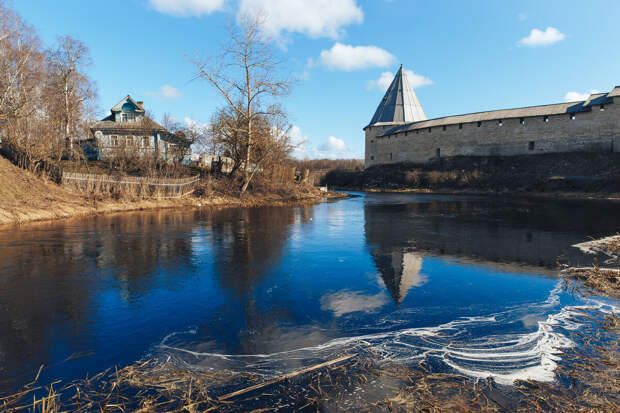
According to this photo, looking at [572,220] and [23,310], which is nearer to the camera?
[23,310]

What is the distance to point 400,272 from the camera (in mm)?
6203

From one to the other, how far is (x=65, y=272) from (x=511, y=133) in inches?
1626

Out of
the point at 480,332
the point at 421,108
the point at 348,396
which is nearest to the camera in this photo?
the point at 348,396

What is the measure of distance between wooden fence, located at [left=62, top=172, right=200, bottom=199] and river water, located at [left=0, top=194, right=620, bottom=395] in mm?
5918

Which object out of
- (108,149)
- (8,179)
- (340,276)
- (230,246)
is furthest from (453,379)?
(108,149)

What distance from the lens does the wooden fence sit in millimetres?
14828

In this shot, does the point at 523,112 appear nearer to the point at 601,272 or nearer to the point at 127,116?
the point at 601,272

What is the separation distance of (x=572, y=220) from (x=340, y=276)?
12.2 m

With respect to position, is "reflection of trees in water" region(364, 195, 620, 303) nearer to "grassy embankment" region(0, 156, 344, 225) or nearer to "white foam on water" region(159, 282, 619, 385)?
"white foam on water" region(159, 282, 619, 385)

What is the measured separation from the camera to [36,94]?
19281 millimetres

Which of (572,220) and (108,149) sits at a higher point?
(108,149)

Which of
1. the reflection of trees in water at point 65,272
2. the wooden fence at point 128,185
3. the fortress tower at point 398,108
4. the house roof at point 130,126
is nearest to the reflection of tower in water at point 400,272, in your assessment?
the reflection of trees in water at point 65,272

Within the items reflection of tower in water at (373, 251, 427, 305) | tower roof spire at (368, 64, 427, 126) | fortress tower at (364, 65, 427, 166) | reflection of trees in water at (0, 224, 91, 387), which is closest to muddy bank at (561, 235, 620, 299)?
reflection of tower in water at (373, 251, 427, 305)

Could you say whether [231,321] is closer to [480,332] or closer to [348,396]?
[348,396]
